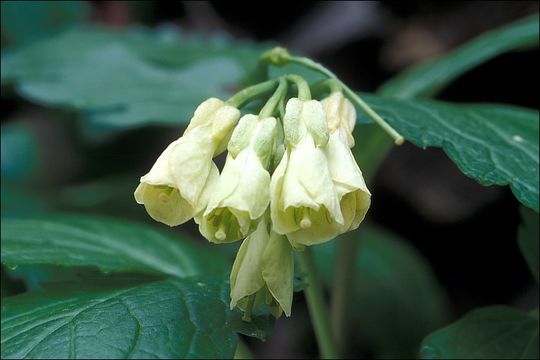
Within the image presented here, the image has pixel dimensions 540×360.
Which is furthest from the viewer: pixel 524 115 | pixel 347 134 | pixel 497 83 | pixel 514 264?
pixel 497 83

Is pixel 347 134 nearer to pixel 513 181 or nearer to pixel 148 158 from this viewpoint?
pixel 513 181

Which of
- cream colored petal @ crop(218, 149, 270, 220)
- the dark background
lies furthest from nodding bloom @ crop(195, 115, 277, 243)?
the dark background

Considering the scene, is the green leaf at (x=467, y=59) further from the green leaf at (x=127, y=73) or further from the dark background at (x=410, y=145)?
the dark background at (x=410, y=145)

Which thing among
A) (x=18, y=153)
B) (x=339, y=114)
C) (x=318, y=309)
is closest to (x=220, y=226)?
(x=339, y=114)

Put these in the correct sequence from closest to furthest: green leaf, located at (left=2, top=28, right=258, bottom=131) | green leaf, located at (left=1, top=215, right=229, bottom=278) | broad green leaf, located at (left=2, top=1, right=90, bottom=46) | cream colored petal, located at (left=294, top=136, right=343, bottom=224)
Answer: cream colored petal, located at (left=294, top=136, right=343, bottom=224) → green leaf, located at (left=1, top=215, right=229, bottom=278) → green leaf, located at (left=2, top=28, right=258, bottom=131) → broad green leaf, located at (left=2, top=1, right=90, bottom=46)

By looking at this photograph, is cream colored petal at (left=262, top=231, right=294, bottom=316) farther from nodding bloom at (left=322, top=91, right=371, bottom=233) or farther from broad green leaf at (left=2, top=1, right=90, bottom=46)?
Result: broad green leaf at (left=2, top=1, right=90, bottom=46)

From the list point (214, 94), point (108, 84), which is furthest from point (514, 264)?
point (108, 84)

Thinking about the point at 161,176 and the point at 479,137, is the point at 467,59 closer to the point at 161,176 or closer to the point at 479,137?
the point at 479,137
